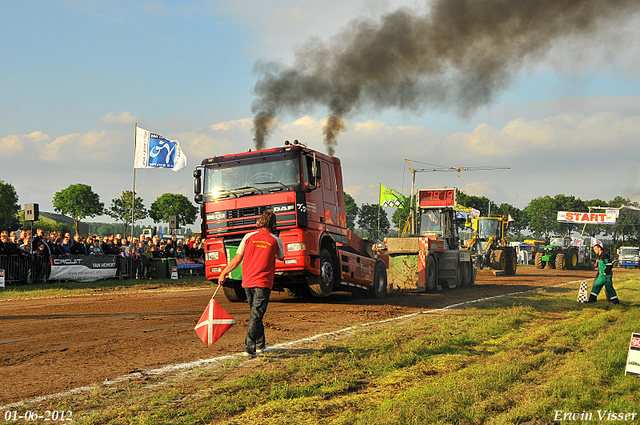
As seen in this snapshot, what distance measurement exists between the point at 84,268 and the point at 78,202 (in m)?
63.7

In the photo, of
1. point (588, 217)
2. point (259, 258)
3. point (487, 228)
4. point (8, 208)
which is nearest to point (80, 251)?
point (259, 258)

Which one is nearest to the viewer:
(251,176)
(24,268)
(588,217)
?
(251,176)

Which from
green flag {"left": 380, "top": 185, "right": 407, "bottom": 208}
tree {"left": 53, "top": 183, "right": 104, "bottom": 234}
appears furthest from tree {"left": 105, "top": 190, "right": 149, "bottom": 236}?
green flag {"left": 380, "top": 185, "right": 407, "bottom": 208}

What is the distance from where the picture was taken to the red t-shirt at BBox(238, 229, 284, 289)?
7.00 m

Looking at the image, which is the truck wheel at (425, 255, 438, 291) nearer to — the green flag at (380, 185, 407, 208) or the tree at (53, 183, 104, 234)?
the green flag at (380, 185, 407, 208)

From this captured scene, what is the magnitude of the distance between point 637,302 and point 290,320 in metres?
10.2

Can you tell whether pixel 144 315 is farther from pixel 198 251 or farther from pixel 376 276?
pixel 198 251

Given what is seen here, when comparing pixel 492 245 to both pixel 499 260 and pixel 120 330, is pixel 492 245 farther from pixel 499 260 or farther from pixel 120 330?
pixel 120 330

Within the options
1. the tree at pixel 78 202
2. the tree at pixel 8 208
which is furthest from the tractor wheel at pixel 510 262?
the tree at pixel 78 202

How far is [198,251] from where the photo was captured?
2575 cm

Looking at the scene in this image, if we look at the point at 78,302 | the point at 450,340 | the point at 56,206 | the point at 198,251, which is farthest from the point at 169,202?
the point at 450,340

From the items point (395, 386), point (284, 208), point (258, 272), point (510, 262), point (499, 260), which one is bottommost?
point (395, 386)

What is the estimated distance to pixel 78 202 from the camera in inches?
3071

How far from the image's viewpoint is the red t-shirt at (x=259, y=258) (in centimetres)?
700
